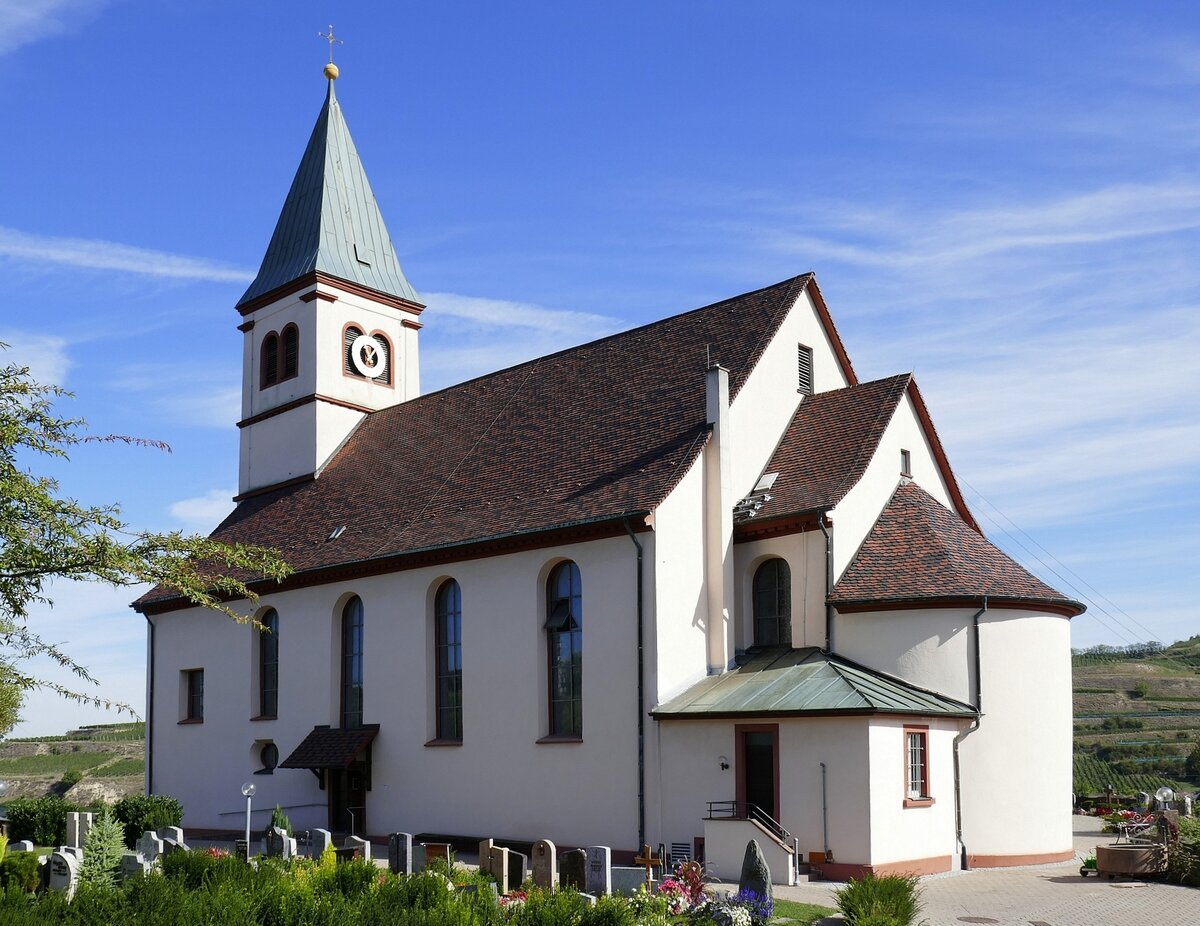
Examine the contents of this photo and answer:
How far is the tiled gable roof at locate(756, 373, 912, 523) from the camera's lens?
27.6 metres

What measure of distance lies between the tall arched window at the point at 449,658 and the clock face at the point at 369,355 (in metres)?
13.1

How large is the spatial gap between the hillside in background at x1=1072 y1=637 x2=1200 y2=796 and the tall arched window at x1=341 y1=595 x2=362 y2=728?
23498 mm

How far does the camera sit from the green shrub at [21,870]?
65.9 feet

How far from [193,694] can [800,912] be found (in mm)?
25424

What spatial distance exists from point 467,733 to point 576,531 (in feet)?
19.2

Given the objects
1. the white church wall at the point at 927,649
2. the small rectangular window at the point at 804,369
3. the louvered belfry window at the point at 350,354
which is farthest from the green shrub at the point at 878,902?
the louvered belfry window at the point at 350,354

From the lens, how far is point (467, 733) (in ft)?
96.8

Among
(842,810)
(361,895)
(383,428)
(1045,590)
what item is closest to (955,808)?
(842,810)

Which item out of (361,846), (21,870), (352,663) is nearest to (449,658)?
(352,663)

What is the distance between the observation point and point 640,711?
26.0 m

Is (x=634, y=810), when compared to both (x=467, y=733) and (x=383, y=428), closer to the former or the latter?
(x=467, y=733)

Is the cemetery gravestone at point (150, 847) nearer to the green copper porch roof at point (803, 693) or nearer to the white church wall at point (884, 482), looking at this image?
the green copper porch roof at point (803, 693)

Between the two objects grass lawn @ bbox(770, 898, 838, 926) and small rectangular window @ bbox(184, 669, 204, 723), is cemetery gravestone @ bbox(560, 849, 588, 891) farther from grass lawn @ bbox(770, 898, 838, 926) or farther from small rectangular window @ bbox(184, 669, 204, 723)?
small rectangular window @ bbox(184, 669, 204, 723)

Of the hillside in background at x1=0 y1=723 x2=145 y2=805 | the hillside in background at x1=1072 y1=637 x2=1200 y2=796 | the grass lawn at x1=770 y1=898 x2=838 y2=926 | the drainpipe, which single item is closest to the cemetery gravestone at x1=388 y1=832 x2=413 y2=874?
the grass lawn at x1=770 y1=898 x2=838 y2=926
